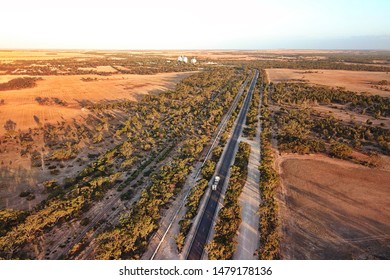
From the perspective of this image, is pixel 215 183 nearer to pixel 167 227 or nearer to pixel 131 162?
pixel 167 227

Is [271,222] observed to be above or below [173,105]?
below

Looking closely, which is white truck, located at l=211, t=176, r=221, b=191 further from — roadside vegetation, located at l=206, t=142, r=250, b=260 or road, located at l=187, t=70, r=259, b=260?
roadside vegetation, located at l=206, t=142, r=250, b=260

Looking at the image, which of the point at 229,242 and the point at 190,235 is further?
the point at 190,235

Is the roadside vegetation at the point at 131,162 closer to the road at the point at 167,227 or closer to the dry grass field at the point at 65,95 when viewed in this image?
the road at the point at 167,227

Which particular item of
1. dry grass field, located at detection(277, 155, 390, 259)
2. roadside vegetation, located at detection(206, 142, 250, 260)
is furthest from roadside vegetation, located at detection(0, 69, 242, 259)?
dry grass field, located at detection(277, 155, 390, 259)

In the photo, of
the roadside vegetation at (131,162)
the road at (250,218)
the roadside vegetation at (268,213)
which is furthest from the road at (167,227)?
the roadside vegetation at (268,213)

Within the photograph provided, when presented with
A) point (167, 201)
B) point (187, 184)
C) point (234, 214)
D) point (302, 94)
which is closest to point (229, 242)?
point (234, 214)
